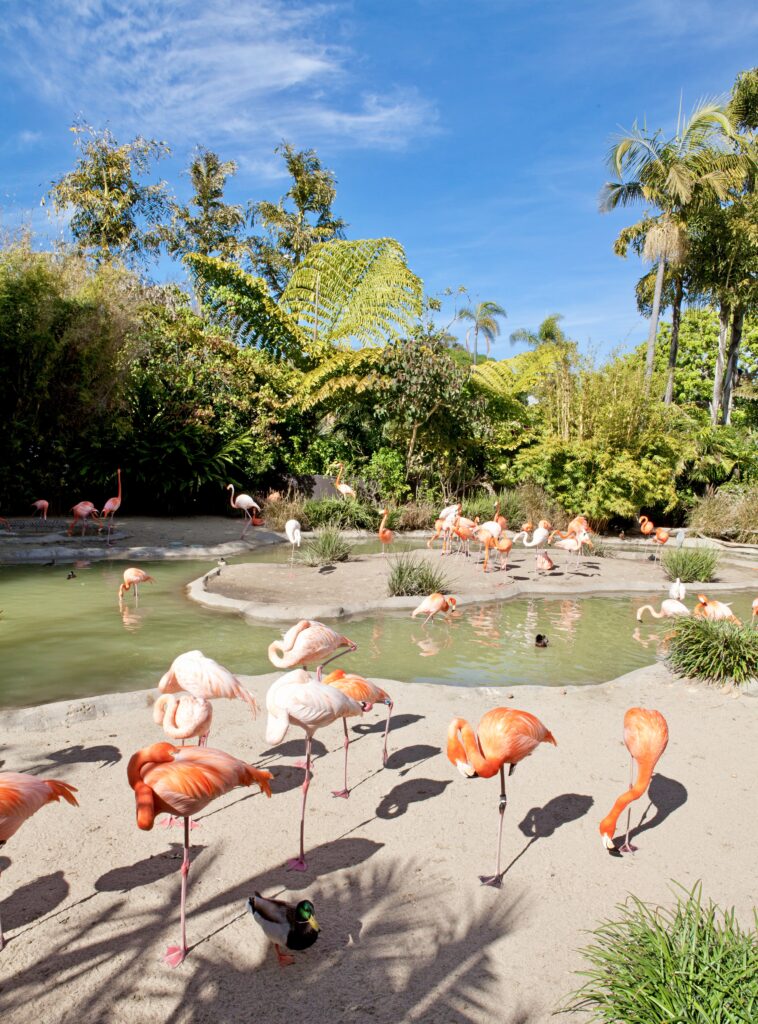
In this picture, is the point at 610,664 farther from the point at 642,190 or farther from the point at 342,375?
the point at 642,190

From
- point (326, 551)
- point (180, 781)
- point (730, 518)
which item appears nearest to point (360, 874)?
point (180, 781)

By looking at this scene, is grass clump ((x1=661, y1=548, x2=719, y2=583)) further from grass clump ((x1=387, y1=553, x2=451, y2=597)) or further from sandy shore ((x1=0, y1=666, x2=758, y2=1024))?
sandy shore ((x1=0, y1=666, x2=758, y2=1024))

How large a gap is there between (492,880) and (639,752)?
91 centimetres

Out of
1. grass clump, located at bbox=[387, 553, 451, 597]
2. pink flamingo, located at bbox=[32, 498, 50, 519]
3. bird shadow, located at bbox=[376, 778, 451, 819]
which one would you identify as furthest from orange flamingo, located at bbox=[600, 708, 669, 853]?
pink flamingo, located at bbox=[32, 498, 50, 519]

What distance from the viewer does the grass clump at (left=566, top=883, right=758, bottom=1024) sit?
1.91 metres

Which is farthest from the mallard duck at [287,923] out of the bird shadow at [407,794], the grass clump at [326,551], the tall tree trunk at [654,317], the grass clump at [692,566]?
the tall tree trunk at [654,317]

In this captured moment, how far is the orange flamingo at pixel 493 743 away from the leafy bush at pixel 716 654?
291 centimetres

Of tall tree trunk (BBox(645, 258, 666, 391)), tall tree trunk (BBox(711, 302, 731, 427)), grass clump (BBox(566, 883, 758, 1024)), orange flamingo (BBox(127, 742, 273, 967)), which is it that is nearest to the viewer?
grass clump (BBox(566, 883, 758, 1024))

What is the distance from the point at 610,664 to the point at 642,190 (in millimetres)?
17748

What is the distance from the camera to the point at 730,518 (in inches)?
627

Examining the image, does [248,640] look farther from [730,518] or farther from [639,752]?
[730,518]

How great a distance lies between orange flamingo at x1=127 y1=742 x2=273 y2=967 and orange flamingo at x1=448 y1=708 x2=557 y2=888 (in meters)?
0.87

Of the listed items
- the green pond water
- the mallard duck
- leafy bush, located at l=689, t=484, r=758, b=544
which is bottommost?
the green pond water

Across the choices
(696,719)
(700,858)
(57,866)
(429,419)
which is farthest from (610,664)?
(429,419)
